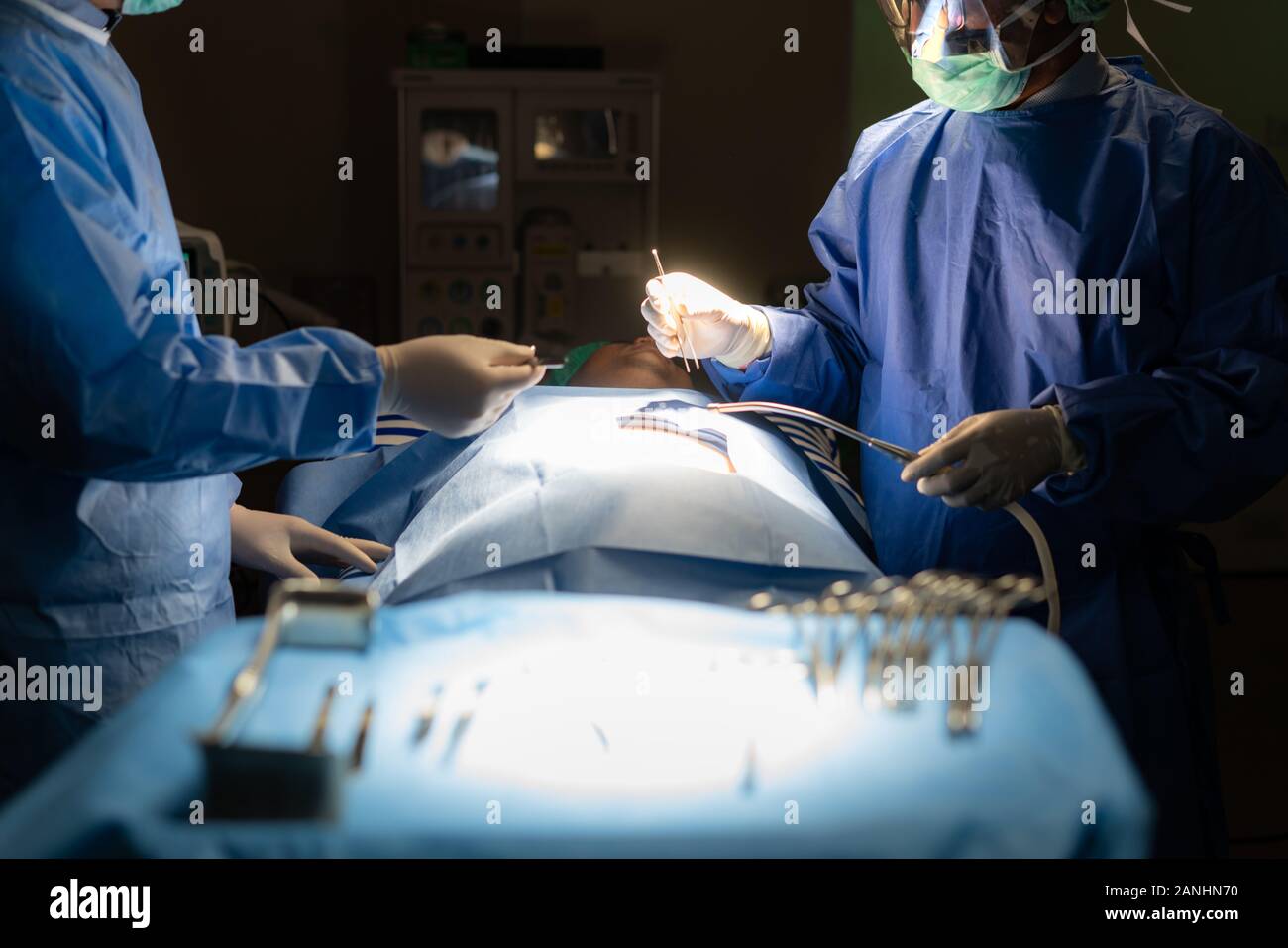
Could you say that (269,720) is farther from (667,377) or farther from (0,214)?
(667,377)

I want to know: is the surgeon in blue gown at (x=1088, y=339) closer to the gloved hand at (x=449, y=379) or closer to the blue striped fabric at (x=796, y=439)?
the blue striped fabric at (x=796, y=439)

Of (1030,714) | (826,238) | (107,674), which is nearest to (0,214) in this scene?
(107,674)

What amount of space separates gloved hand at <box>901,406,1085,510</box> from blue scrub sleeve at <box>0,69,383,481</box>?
71 centimetres

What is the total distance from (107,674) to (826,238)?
1340 millimetres

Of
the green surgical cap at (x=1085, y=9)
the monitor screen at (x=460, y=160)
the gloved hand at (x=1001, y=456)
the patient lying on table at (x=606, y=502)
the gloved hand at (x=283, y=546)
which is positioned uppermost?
the monitor screen at (x=460, y=160)

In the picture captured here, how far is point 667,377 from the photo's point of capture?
8.52 ft

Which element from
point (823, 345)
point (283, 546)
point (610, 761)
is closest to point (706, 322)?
point (823, 345)

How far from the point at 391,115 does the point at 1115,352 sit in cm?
418

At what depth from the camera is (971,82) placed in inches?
69.1

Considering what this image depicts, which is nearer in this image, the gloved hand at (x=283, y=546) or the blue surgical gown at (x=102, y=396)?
the blue surgical gown at (x=102, y=396)

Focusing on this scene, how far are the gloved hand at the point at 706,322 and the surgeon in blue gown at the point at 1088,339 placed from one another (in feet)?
0.78

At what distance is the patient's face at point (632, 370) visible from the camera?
101 inches

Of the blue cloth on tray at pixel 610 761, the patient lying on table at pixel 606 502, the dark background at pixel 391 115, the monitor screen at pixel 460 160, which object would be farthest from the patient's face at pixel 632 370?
the dark background at pixel 391 115

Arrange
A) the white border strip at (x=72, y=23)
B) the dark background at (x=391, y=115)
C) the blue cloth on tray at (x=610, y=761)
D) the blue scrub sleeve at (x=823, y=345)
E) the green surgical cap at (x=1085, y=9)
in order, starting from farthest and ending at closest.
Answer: the dark background at (x=391, y=115) → the blue scrub sleeve at (x=823, y=345) → the green surgical cap at (x=1085, y=9) → the white border strip at (x=72, y=23) → the blue cloth on tray at (x=610, y=761)
